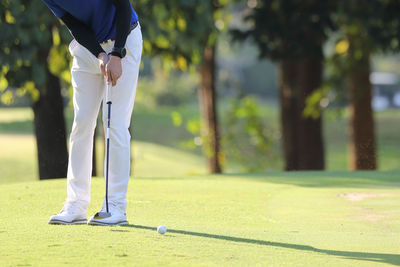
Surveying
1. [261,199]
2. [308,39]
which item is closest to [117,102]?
[261,199]

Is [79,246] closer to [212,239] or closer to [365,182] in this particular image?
[212,239]

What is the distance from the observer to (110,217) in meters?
6.04

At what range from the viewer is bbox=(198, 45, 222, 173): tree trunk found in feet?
65.9

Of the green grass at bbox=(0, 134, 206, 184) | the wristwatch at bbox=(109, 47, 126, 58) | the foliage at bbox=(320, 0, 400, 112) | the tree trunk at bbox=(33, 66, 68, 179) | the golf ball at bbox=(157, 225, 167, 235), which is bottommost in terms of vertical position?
the green grass at bbox=(0, 134, 206, 184)

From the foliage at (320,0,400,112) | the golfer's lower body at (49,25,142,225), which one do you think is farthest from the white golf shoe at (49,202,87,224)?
the foliage at (320,0,400,112)

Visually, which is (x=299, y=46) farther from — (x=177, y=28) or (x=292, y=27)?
(x=177, y=28)

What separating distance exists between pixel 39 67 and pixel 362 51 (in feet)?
22.1

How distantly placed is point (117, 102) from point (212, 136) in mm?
14325

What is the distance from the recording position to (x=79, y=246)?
5.24 meters

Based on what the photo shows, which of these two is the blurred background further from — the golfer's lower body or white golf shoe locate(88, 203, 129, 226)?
white golf shoe locate(88, 203, 129, 226)

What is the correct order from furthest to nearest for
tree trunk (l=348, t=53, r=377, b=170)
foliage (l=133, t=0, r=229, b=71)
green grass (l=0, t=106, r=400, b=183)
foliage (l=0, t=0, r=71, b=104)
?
green grass (l=0, t=106, r=400, b=183) → tree trunk (l=348, t=53, r=377, b=170) → foliage (l=133, t=0, r=229, b=71) → foliage (l=0, t=0, r=71, b=104)

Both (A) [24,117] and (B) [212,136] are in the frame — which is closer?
(B) [212,136]

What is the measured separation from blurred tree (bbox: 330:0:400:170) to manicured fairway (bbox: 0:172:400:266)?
5604 millimetres

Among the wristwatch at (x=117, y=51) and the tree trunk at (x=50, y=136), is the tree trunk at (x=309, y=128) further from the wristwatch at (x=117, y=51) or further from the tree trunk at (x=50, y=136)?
the wristwatch at (x=117, y=51)
